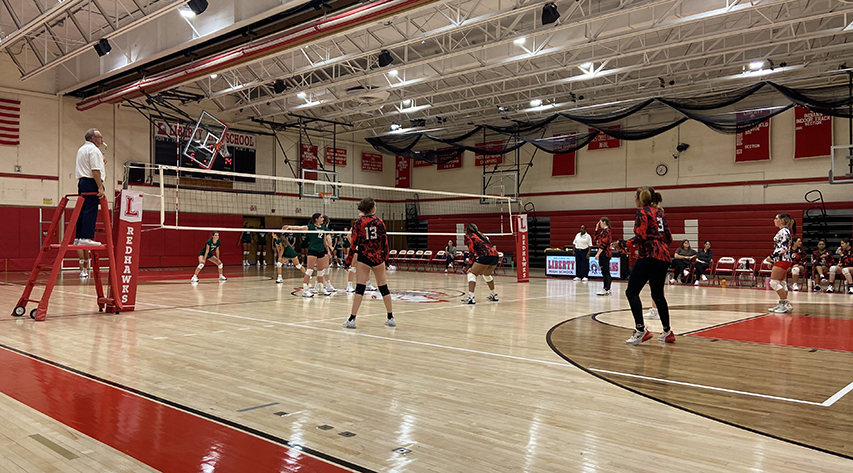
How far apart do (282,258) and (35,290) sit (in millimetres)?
4981

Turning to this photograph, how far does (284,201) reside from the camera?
25.1m

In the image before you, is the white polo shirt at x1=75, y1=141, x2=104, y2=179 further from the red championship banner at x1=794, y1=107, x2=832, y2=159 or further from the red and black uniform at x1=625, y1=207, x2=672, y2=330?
the red championship banner at x1=794, y1=107, x2=832, y2=159

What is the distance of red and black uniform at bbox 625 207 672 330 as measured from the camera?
595 centimetres

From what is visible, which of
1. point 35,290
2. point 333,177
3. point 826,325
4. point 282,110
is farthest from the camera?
point 333,177

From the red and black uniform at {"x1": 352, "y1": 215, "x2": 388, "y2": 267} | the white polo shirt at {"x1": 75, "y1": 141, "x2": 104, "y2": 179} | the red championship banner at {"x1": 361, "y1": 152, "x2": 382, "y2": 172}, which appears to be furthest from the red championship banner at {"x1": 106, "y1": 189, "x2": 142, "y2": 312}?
the red championship banner at {"x1": 361, "y1": 152, "x2": 382, "y2": 172}

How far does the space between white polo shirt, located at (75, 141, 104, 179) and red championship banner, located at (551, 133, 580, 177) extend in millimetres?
18553

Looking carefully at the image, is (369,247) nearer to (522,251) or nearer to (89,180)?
A: (89,180)

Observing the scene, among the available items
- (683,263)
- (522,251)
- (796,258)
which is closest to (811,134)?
(796,258)

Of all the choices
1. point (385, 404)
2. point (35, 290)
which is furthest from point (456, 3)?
point (385, 404)

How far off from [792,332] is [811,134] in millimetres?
13469

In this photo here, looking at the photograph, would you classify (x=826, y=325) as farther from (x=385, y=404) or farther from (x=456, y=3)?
(x=456, y=3)

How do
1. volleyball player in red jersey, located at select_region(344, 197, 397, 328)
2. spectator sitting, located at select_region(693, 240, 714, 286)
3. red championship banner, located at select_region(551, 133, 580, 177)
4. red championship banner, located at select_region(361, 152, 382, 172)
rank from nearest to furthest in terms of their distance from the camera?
volleyball player in red jersey, located at select_region(344, 197, 397, 328), spectator sitting, located at select_region(693, 240, 714, 286), red championship banner, located at select_region(551, 133, 580, 177), red championship banner, located at select_region(361, 152, 382, 172)

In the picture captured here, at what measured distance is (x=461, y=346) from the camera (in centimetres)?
581

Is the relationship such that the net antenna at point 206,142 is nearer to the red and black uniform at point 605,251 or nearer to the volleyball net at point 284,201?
the volleyball net at point 284,201
